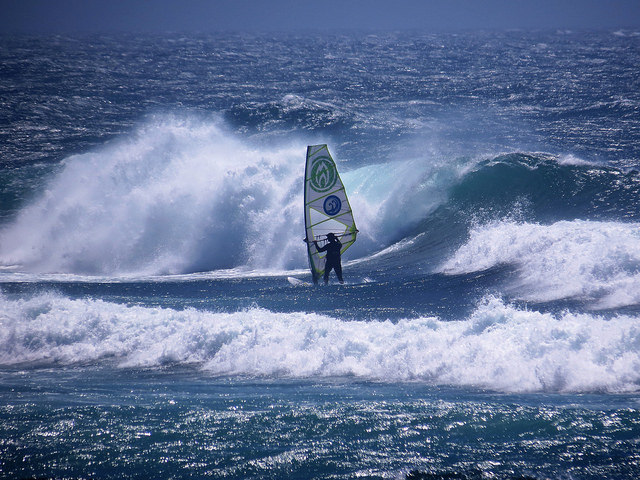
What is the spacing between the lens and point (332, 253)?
1408 cm

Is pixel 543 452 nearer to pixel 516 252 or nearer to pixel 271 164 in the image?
pixel 516 252

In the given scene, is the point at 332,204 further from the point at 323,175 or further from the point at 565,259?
the point at 565,259

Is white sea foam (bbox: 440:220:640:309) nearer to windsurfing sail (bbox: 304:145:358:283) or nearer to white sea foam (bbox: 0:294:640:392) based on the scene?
white sea foam (bbox: 0:294:640:392)

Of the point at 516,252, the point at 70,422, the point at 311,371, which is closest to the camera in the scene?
the point at 70,422

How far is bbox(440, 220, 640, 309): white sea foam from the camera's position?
1166cm

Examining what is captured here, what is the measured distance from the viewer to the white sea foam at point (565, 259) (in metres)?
11.7

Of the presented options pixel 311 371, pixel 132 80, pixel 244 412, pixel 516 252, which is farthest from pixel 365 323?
pixel 132 80

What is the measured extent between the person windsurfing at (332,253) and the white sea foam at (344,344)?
2967 millimetres

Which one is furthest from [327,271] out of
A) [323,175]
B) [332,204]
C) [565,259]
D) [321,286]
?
[565,259]

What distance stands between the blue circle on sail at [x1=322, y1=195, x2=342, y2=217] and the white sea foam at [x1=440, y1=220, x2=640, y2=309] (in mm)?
3268

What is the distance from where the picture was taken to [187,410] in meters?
7.20

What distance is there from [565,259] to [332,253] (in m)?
5.12

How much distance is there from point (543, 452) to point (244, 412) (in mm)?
3284

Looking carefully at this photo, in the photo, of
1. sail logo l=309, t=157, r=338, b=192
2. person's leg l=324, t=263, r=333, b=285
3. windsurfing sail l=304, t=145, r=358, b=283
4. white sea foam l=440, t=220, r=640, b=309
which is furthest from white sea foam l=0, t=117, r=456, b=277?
sail logo l=309, t=157, r=338, b=192
